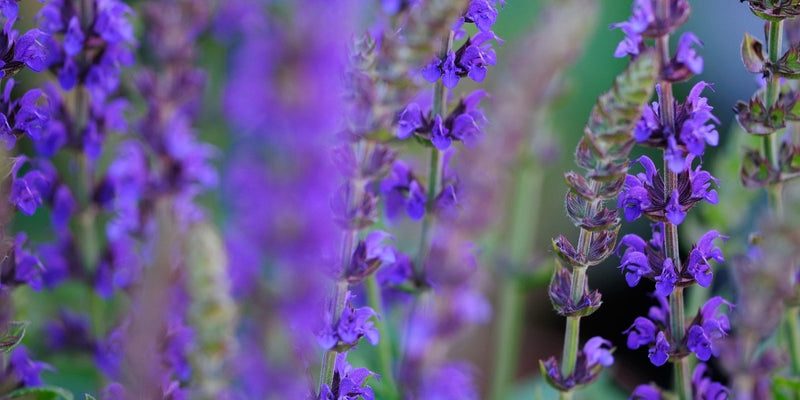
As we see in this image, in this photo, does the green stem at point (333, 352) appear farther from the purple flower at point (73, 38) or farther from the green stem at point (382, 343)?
Answer: the purple flower at point (73, 38)

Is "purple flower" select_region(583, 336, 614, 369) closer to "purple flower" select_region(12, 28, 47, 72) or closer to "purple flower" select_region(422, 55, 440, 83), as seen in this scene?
"purple flower" select_region(422, 55, 440, 83)

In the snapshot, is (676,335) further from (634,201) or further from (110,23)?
(110,23)

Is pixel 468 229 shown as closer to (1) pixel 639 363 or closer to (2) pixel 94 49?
(2) pixel 94 49

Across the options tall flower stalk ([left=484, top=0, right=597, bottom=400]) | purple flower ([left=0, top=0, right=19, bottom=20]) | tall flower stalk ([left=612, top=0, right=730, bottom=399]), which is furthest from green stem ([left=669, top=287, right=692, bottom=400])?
purple flower ([left=0, top=0, right=19, bottom=20])

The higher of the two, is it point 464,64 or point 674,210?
point 464,64

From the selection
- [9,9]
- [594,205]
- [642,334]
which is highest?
[9,9]

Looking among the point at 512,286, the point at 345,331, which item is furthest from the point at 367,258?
the point at 512,286
